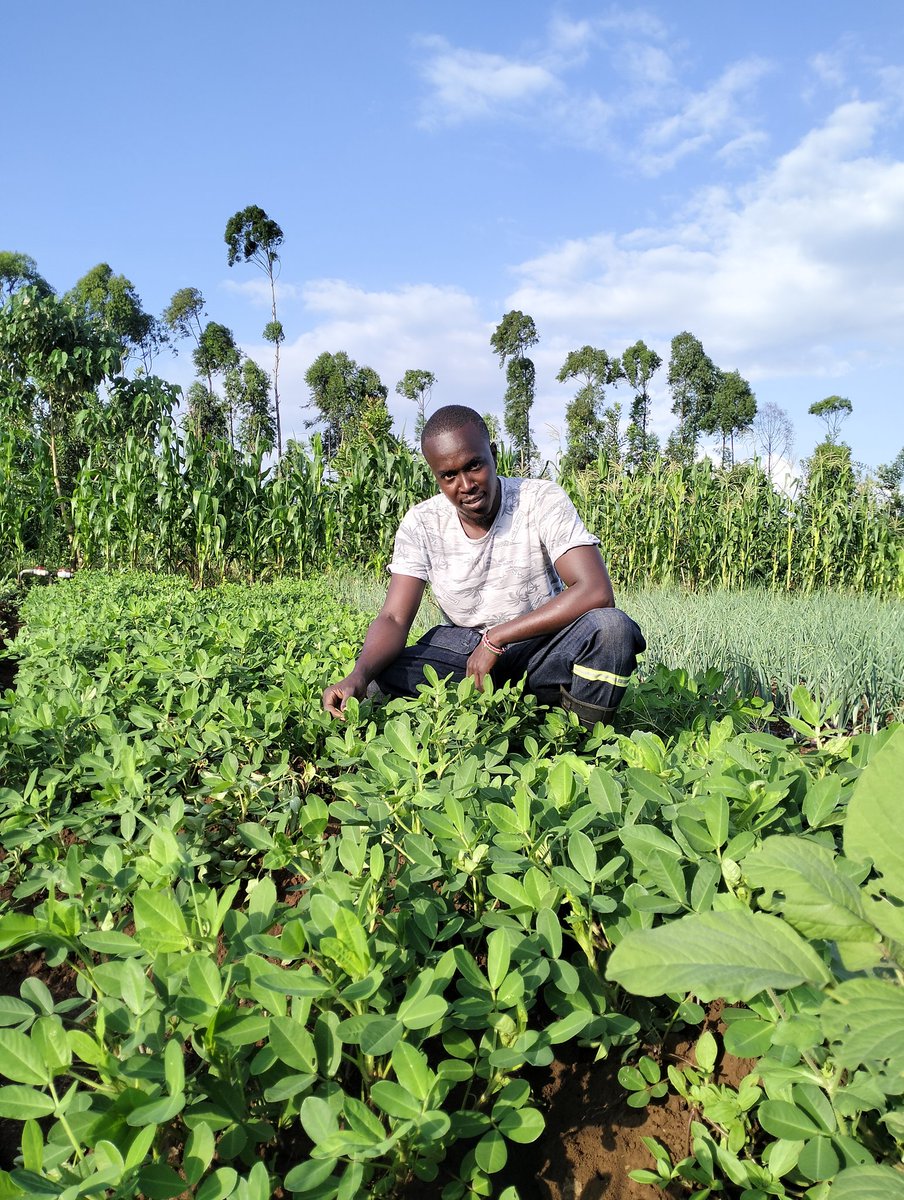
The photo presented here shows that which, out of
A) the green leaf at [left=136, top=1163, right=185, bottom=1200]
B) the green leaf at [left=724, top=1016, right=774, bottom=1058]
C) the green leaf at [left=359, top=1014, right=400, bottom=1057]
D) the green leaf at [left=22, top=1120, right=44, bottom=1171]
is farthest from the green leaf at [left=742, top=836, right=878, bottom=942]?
the green leaf at [left=22, top=1120, right=44, bottom=1171]

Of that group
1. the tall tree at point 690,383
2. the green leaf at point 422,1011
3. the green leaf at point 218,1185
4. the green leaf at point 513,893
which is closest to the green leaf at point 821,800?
the green leaf at point 513,893

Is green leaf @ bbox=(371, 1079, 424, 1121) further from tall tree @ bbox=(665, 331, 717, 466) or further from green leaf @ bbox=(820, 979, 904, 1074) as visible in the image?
tall tree @ bbox=(665, 331, 717, 466)

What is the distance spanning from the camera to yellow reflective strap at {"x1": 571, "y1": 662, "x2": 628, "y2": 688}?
2980 millimetres

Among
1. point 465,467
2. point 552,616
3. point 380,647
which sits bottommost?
point 380,647

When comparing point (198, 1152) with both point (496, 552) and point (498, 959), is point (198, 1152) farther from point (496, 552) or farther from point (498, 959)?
point (496, 552)

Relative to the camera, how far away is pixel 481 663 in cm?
298

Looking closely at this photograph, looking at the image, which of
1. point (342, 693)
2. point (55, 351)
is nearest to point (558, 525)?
point (342, 693)

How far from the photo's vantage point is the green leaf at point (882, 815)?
0.64 meters

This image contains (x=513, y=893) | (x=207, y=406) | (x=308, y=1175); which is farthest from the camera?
(x=207, y=406)

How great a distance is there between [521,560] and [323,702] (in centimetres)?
144

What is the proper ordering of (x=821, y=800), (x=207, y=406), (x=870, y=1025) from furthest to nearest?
(x=207, y=406), (x=821, y=800), (x=870, y=1025)

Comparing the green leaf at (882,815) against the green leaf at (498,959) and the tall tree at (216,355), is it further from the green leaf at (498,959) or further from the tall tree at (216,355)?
the tall tree at (216,355)

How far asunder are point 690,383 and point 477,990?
5651cm

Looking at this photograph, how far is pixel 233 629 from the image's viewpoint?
338 cm
